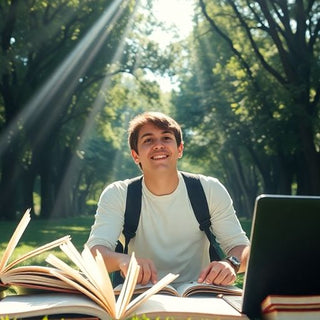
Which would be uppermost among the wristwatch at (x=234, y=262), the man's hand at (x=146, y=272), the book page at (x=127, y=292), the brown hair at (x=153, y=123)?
the brown hair at (x=153, y=123)

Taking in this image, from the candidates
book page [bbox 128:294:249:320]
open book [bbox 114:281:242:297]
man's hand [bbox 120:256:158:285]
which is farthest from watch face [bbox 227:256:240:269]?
book page [bbox 128:294:249:320]

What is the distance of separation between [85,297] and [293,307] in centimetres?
77

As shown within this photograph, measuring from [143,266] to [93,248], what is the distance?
2.11 feet

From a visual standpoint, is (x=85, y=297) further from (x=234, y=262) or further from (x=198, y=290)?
(x=234, y=262)

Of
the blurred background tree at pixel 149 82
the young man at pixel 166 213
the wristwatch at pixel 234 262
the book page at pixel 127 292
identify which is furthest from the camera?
the blurred background tree at pixel 149 82

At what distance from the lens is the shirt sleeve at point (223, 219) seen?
3.70 m

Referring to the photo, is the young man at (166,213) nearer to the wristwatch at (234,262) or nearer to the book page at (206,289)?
the wristwatch at (234,262)

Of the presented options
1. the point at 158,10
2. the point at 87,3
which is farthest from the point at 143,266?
the point at 158,10

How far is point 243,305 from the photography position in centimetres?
242

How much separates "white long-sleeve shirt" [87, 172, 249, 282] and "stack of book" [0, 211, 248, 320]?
963 millimetres

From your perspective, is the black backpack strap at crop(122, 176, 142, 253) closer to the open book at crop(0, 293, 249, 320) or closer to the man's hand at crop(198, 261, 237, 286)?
the man's hand at crop(198, 261, 237, 286)

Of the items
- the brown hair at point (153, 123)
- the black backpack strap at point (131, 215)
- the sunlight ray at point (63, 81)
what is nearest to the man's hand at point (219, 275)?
the black backpack strap at point (131, 215)

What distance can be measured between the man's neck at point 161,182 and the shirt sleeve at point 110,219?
0.16 metres

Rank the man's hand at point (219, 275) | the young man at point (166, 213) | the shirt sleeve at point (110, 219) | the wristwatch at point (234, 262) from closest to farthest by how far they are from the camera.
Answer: the man's hand at point (219, 275), the wristwatch at point (234, 262), the shirt sleeve at point (110, 219), the young man at point (166, 213)
